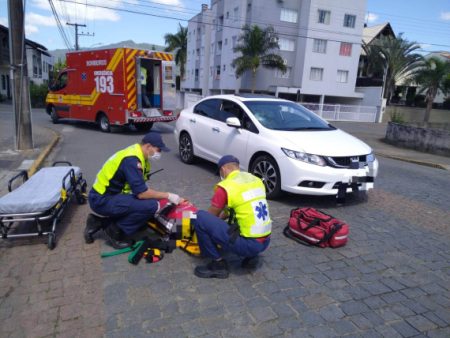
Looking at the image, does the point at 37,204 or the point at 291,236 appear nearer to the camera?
the point at 37,204

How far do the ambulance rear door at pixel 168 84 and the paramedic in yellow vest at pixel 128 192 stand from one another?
33.8 feet

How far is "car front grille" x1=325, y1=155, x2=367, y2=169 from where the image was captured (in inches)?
210

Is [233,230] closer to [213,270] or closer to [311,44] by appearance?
[213,270]

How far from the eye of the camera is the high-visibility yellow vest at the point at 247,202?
10.4 ft

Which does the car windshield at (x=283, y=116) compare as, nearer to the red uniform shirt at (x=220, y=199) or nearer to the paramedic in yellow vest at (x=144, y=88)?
the red uniform shirt at (x=220, y=199)

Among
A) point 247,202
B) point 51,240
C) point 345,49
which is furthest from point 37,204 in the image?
point 345,49

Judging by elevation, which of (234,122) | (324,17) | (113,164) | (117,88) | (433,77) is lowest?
(113,164)

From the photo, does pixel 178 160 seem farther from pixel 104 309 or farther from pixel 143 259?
pixel 104 309

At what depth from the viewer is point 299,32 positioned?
118ft

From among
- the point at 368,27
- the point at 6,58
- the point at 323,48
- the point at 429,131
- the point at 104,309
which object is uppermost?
the point at 368,27

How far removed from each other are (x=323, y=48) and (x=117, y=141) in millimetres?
29635

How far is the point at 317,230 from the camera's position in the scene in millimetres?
4238

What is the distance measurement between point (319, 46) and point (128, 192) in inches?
1398

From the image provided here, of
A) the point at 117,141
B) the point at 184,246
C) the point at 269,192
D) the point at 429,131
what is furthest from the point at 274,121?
Result: the point at 429,131
